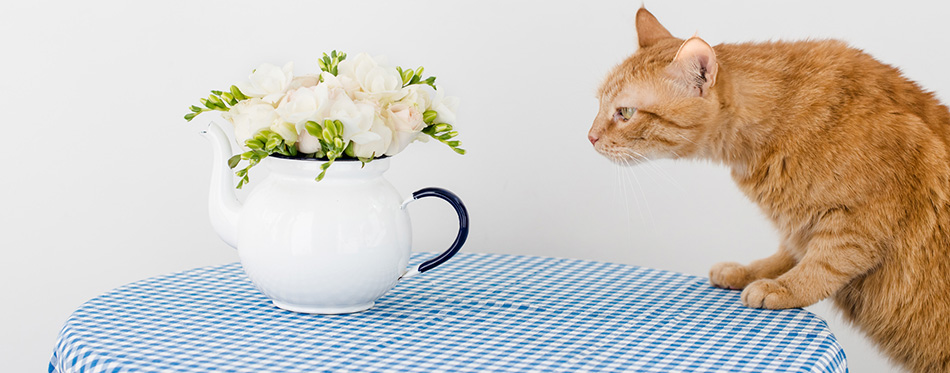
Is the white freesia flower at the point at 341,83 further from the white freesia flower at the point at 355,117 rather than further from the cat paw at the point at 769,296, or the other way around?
the cat paw at the point at 769,296

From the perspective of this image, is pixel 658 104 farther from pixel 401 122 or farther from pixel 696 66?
pixel 401 122

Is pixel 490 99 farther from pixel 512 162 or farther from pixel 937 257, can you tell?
pixel 937 257

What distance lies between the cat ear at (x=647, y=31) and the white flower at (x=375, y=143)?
1.85 ft

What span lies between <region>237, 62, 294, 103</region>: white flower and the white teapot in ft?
0.33

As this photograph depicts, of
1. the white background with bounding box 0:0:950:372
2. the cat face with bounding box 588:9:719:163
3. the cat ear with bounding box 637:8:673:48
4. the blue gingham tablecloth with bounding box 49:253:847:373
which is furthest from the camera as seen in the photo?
the white background with bounding box 0:0:950:372

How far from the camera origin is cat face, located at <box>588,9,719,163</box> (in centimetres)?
145

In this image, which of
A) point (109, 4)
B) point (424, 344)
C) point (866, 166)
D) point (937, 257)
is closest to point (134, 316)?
point (424, 344)

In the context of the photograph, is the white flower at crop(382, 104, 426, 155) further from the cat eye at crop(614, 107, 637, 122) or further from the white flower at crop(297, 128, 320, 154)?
the cat eye at crop(614, 107, 637, 122)

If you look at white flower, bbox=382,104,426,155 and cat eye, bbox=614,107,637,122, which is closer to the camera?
white flower, bbox=382,104,426,155

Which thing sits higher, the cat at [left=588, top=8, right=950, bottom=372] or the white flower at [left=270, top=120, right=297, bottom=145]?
the white flower at [left=270, top=120, right=297, bottom=145]

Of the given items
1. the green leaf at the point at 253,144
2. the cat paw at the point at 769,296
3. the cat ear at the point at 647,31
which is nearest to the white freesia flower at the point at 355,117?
the green leaf at the point at 253,144

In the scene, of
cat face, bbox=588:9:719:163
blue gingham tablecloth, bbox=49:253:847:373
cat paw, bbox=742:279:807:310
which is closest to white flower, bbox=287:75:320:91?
blue gingham tablecloth, bbox=49:253:847:373

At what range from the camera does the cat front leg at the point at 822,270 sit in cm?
149

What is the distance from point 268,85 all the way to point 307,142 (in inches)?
4.2
